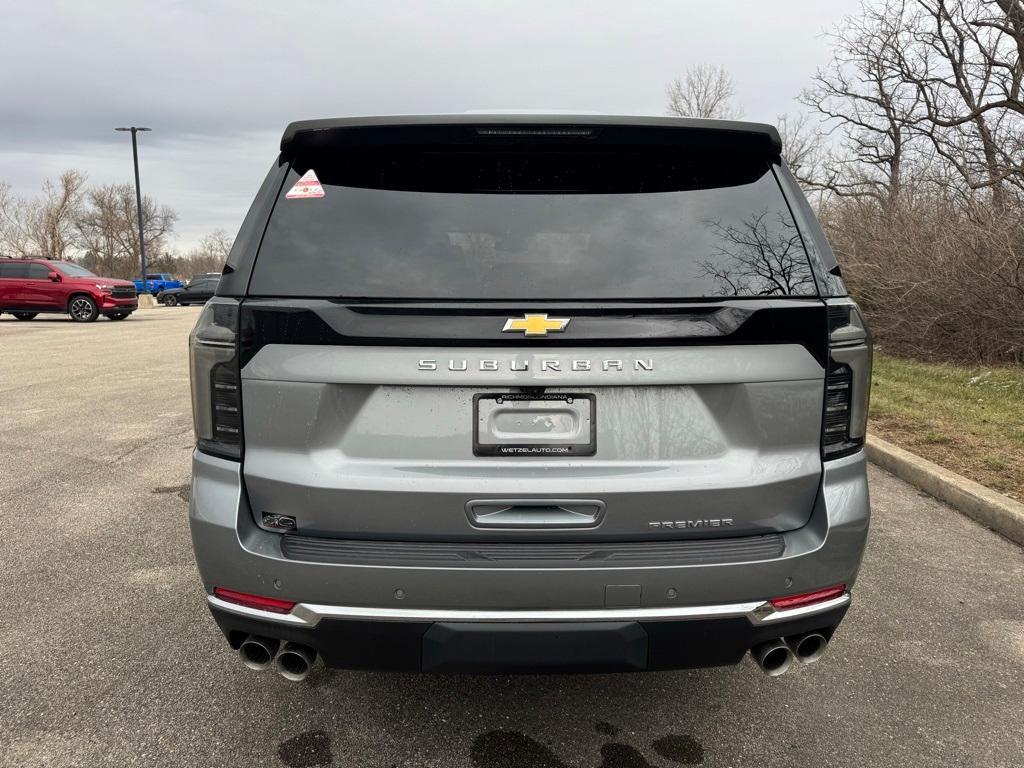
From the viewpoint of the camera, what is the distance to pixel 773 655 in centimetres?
211

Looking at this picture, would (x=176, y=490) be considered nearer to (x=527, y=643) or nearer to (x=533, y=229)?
(x=527, y=643)

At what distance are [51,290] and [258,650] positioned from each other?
2602 cm

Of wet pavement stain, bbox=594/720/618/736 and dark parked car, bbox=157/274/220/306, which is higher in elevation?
wet pavement stain, bbox=594/720/618/736

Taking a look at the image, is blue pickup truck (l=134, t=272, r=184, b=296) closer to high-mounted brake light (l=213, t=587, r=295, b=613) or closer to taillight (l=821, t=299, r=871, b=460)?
high-mounted brake light (l=213, t=587, r=295, b=613)

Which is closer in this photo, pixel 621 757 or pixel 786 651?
pixel 786 651

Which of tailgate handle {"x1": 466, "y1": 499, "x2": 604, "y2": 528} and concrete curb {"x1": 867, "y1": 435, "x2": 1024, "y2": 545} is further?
concrete curb {"x1": 867, "y1": 435, "x2": 1024, "y2": 545}

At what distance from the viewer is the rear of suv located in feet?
6.31

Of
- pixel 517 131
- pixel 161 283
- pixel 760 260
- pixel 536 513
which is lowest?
pixel 161 283

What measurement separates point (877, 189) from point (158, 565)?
1730 cm

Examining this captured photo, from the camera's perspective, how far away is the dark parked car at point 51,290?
23.2m

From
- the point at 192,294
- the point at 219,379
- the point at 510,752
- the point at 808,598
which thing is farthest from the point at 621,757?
the point at 192,294

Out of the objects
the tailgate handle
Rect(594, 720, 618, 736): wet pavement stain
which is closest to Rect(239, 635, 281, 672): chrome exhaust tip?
the tailgate handle

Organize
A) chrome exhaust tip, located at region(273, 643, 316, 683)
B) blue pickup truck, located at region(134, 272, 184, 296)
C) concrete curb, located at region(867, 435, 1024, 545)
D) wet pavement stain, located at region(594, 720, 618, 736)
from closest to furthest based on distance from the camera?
chrome exhaust tip, located at region(273, 643, 316, 683), wet pavement stain, located at region(594, 720, 618, 736), concrete curb, located at region(867, 435, 1024, 545), blue pickup truck, located at region(134, 272, 184, 296)

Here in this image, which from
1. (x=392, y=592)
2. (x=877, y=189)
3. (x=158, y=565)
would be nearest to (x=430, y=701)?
(x=392, y=592)
